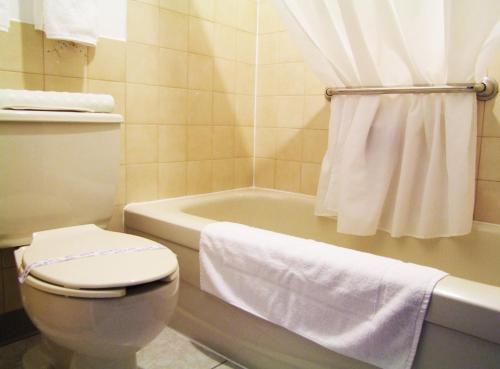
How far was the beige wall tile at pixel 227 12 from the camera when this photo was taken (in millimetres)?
1934

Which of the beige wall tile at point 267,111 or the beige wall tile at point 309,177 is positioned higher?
the beige wall tile at point 267,111

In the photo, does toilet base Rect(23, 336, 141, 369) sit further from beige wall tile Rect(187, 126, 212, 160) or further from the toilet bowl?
beige wall tile Rect(187, 126, 212, 160)

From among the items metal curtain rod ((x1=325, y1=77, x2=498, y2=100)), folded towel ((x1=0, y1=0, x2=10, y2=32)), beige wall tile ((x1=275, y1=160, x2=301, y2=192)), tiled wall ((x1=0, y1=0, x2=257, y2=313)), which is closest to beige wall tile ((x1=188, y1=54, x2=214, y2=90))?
tiled wall ((x1=0, y1=0, x2=257, y2=313))

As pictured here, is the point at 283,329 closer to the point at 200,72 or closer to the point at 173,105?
the point at 173,105

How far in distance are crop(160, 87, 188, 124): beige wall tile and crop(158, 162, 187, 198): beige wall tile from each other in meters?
0.19

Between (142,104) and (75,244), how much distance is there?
0.71 metres

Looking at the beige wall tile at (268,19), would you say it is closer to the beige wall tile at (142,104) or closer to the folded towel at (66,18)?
the beige wall tile at (142,104)

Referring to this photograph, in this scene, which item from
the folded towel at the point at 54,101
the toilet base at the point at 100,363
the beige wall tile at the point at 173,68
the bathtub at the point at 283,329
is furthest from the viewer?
the beige wall tile at the point at 173,68

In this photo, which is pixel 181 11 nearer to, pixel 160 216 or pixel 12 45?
pixel 12 45

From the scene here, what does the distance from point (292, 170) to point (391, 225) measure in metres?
0.65

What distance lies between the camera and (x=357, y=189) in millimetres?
1468

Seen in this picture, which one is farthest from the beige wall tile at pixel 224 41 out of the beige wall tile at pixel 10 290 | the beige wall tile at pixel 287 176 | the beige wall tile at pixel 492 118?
the beige wall tile at pixel 10 290

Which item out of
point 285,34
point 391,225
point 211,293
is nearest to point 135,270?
point 211,293

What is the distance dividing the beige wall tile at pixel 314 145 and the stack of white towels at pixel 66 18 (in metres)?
1.03
